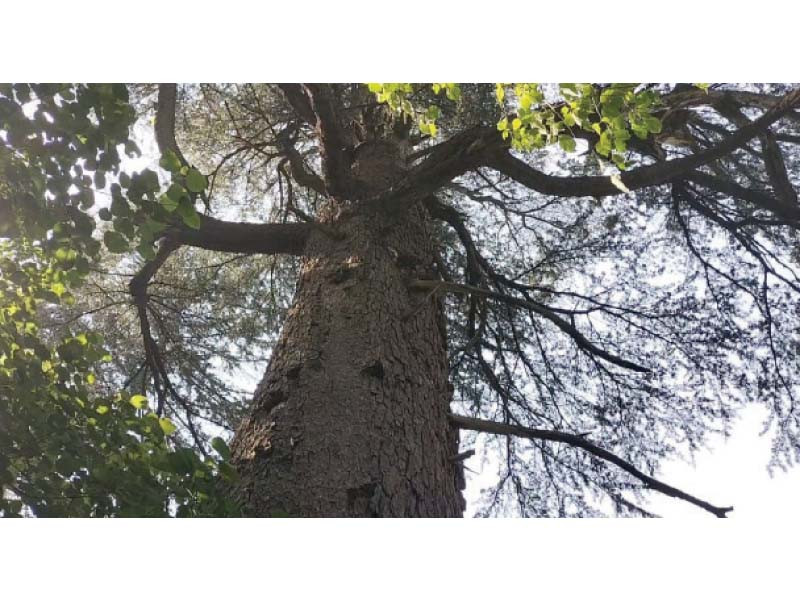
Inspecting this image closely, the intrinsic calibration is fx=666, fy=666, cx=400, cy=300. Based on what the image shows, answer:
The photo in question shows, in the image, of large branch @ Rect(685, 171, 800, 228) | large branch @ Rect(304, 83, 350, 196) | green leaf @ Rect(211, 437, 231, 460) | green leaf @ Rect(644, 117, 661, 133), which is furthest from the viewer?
large branch @ Rect(685, 171, 800, 228)

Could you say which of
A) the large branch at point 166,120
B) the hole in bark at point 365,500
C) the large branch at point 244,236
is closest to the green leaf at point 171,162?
the hole in bark at point 365,500

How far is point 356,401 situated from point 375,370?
9cm

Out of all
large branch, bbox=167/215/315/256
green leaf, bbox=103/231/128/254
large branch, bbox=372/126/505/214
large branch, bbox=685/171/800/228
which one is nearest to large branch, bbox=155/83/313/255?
large branch, bbox=167/215/315/256

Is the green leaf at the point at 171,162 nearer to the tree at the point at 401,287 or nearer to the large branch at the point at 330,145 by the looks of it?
the tree at the point at 401,287

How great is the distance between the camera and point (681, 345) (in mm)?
1950

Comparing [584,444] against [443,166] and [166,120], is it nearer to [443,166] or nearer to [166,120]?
[443,166]

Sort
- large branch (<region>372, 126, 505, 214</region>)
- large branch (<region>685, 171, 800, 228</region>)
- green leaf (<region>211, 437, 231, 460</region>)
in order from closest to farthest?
green leaf (<region>211, 437, 231, 460</region>), large branch (<region>372, 126, 505, 214</region>), large branch (<region>685, 171, 800, 228</region>)

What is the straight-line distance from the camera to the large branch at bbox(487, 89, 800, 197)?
1.60m

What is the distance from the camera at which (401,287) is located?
1.52 metres

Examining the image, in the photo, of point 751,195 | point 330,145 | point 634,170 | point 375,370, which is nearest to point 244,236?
point 330,145

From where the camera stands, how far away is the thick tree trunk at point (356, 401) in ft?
3.60

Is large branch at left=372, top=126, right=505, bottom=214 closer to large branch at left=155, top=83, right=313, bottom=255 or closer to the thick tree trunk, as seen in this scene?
the thick tree trunk

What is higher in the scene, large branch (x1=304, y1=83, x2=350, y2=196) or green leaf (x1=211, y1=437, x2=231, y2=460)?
large branch (x1=304, y1=83, x2=350, y2=196)
